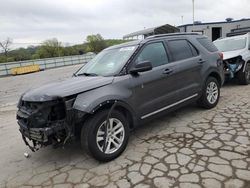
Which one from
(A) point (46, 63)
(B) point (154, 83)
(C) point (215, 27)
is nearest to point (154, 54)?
(B) point (154, 83)

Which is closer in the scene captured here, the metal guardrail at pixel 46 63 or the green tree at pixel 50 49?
the metal guardrail at pixel 46 63

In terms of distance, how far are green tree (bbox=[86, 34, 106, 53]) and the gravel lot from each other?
240 feet

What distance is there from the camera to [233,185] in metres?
2.83

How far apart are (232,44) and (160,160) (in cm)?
703

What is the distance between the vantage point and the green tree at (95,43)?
7878cm

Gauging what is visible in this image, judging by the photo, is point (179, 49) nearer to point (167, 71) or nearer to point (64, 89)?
point (167, 71)

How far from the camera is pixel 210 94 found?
5.72 meters

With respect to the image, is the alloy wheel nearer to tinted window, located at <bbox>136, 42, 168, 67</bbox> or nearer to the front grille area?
the front grille area

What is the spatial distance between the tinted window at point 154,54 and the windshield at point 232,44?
16.8 ft

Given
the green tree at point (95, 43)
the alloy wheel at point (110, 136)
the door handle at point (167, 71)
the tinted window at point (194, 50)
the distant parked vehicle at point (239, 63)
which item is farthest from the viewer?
the green tree at point (95, 43)

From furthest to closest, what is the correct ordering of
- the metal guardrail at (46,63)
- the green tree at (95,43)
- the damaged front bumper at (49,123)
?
the green tree at (95,43) < the metal guardrail at (46,63) < the damaged front bumper at (49,123)

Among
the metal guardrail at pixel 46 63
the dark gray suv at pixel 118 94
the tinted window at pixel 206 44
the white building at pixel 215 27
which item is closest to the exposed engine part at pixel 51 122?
the dark gray suv at pixel 118 94

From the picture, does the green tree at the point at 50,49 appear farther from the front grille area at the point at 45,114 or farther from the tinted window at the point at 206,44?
the front grille area at the point at 45,114

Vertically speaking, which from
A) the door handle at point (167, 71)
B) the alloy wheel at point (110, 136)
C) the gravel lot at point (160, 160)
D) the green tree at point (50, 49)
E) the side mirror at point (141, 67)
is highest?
the green tree at point (50, 49)
